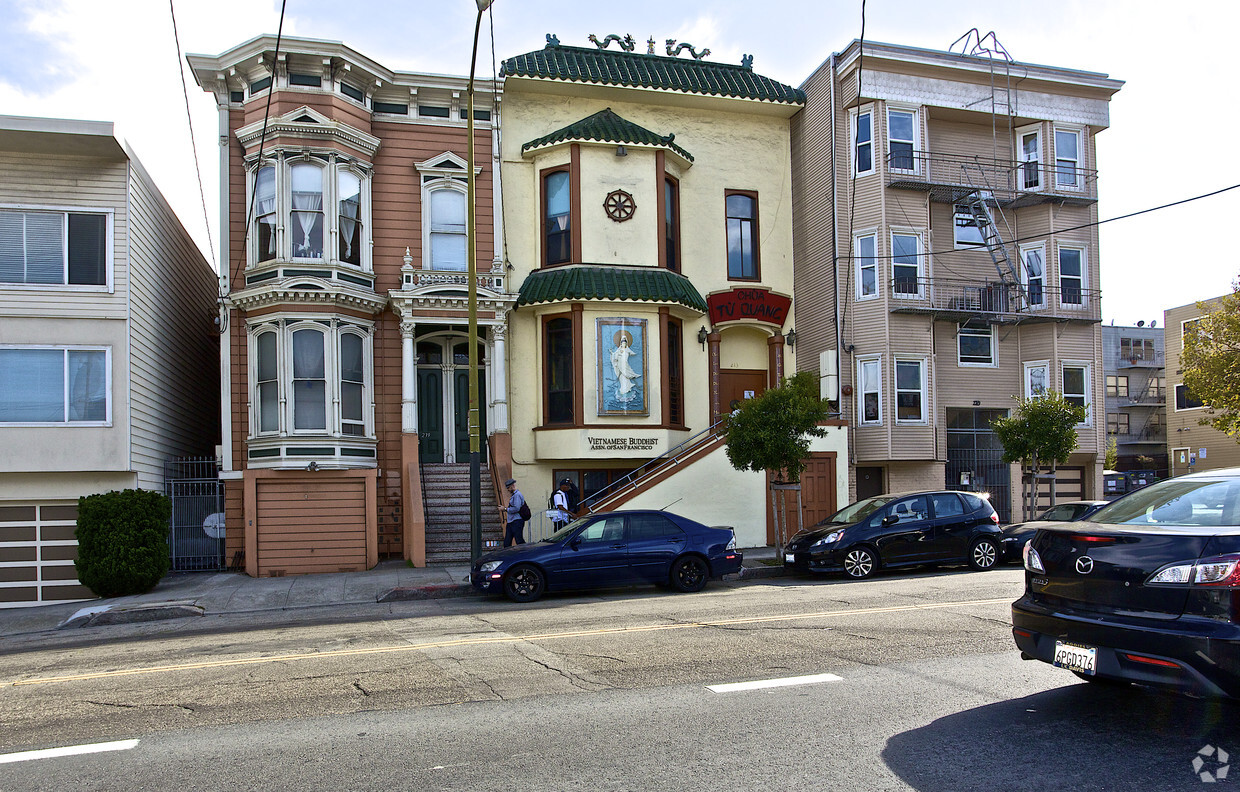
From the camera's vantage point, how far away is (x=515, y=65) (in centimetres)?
2144

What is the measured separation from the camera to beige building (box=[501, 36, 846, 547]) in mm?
20438

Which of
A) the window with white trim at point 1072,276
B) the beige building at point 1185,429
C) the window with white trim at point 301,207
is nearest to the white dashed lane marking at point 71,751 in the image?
the window with white trim at point 301,207

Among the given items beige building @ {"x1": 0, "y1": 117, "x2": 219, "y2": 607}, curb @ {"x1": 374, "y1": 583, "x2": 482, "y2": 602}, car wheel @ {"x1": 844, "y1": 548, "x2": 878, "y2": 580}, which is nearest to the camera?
curb @ {"x1": 374, "y1": 583, "x2": 482, "y2": 602}

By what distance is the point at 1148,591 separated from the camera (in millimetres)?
5340

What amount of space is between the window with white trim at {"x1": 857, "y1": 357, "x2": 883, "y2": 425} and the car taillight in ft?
57.8

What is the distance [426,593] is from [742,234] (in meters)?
13.4

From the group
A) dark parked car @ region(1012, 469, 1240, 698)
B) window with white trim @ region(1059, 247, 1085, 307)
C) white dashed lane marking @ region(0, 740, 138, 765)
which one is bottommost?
white dashed lane marking @ region(0, 740, 138, 765)

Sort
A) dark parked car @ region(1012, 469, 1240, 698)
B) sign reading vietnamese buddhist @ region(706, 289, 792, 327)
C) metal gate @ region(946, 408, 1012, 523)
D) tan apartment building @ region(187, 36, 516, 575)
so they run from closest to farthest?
dark parked car @ region(1012, 469, 1240, 698) → tan apartment building @ region(187, 36, 516, 575) → sign reading vietnamese buddhist @ region(706, 289, 792, 327) → metal gate @ region(946, 408, 1012, 523)

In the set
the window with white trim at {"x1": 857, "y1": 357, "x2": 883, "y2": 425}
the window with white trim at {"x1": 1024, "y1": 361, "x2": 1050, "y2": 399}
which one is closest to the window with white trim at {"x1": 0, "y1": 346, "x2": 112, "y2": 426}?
the window with white trim at {"x1": 857, "y1": 357, "x2": 883, "y2": 425}

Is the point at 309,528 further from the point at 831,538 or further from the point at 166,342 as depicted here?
the point at 831,538

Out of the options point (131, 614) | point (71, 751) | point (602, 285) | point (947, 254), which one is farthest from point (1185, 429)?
point (71, 751)

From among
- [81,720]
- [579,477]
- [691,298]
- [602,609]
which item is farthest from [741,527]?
[81,720]

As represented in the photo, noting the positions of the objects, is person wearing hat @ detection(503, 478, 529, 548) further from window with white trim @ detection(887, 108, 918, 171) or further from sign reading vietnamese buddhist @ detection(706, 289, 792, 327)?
window with white trim @ detection(887, 108, 918, 171)

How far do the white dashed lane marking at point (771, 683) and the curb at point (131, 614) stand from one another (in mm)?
9693
